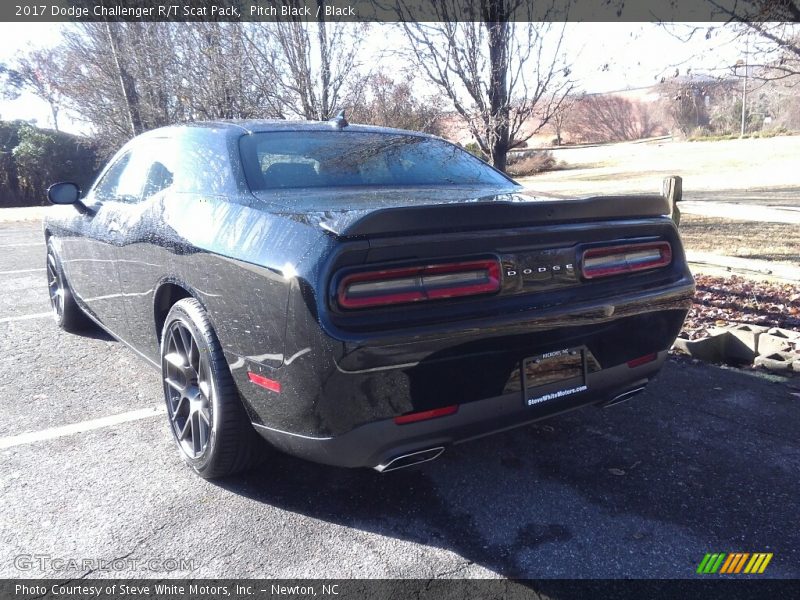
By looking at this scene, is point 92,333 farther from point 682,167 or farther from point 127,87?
point 682,167

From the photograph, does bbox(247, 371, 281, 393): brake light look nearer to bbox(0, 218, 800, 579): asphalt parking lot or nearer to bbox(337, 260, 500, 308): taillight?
bbox(337, 260, 500, 308): taillight

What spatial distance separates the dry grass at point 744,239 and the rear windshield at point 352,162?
5019 mm

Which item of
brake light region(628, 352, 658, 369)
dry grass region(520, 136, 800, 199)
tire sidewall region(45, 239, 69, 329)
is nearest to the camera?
brake light region(628, 352, 658, 369)

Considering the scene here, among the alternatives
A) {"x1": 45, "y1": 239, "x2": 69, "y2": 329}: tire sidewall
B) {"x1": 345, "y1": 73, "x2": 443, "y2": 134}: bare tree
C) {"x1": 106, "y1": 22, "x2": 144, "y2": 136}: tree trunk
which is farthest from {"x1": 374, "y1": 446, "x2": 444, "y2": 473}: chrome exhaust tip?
{"x1": 106, "y1": 22, "x2": 144, "y2": 136}: tree trunk

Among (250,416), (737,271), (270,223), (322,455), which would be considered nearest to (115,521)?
(250,416)

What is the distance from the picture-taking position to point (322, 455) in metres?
2.20

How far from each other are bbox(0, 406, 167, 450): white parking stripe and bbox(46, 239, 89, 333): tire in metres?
1.77

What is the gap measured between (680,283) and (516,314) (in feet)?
3.26

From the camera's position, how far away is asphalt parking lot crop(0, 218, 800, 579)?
7.36 ft

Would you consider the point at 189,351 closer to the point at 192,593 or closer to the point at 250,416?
the point at 250,416

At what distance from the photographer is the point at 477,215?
226cm

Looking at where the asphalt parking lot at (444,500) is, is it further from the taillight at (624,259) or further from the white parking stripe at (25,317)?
the white parking stripe at (25,317)

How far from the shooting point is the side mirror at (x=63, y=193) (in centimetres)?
402

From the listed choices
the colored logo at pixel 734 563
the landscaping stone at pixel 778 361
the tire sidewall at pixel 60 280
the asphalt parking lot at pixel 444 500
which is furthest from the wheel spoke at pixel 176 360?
the landscaping stone at pixel 778 361
